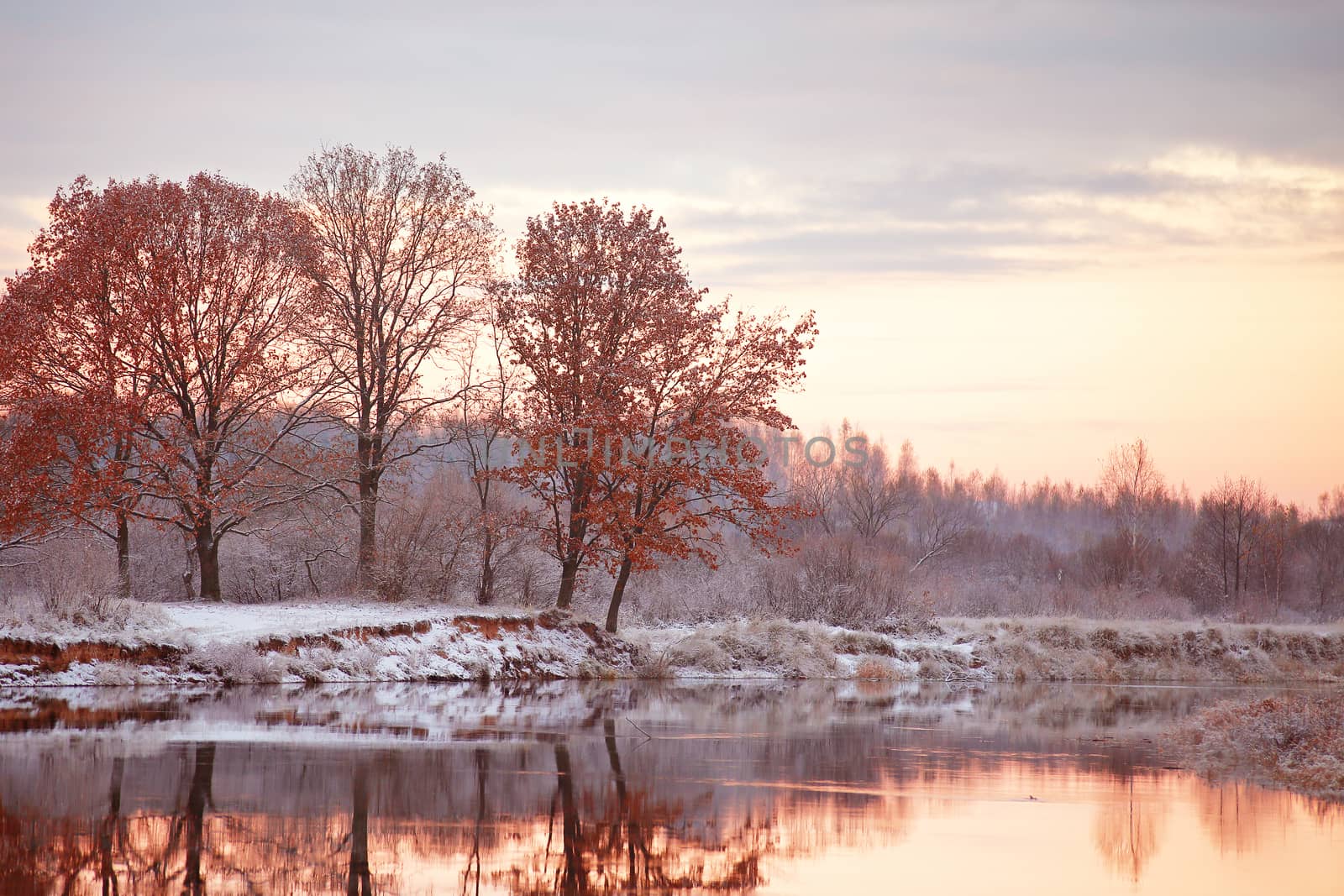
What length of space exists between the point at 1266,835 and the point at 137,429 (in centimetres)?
2920

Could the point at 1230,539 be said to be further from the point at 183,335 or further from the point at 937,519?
the point at 183,335

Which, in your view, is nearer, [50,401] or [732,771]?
[732,771]

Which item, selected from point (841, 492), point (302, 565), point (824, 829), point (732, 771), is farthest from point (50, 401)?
point (841, 492)

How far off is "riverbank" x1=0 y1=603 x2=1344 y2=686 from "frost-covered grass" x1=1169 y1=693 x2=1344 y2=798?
17.6 m

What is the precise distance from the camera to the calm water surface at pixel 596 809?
30.6 feet

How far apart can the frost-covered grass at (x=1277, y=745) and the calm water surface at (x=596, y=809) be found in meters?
0.81

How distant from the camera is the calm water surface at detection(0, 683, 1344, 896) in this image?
9312 mm

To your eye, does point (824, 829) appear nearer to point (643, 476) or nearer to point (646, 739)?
point (646, 739)

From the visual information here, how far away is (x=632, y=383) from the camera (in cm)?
3444

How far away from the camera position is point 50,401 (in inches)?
1208

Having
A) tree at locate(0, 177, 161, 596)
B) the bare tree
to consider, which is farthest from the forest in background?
the bare tree

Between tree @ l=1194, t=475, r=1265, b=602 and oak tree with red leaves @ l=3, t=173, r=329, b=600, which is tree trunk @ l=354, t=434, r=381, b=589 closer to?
oak tree with red leaves @ l=3, t=173, r=329, b=600

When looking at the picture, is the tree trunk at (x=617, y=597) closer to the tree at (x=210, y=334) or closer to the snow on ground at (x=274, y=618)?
the snow on ground at (x=274, y=618)

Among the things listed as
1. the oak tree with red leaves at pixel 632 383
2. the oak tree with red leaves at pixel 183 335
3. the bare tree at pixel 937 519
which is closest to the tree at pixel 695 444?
the oak tree with red leaves at pixel 632 383
